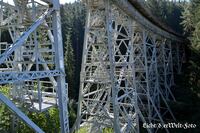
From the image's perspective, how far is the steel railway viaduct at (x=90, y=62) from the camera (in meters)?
6.37

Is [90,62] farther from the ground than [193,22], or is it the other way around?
[193,22]

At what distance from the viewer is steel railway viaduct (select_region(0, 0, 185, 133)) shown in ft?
20.9

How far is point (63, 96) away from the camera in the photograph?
6.55 meters

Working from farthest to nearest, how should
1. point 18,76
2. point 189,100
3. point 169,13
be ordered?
point 169,13 < point 189,100 < point 18,76

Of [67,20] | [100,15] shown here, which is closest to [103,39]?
[100,15]

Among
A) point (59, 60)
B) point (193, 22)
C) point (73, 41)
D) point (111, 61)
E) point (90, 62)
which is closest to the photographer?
point (59, 60)

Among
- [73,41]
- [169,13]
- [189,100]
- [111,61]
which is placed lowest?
[189,100]

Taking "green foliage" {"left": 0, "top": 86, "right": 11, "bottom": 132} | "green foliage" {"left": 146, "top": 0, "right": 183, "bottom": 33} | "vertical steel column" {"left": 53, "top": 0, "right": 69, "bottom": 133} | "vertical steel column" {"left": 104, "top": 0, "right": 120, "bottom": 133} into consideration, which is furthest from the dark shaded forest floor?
"green foliage" {"left": 146, "top": 0, "right": 183, "bottom": 33}

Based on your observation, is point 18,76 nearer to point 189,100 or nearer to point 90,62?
point 90,62

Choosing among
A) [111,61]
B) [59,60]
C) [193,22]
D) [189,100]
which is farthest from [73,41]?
[59,60]

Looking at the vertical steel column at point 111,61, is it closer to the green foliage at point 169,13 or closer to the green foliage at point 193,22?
the green foliage at point 193,22

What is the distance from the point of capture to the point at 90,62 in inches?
565

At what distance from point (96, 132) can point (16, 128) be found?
4.27 metres

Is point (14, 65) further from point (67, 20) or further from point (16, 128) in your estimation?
point (67, 20)
